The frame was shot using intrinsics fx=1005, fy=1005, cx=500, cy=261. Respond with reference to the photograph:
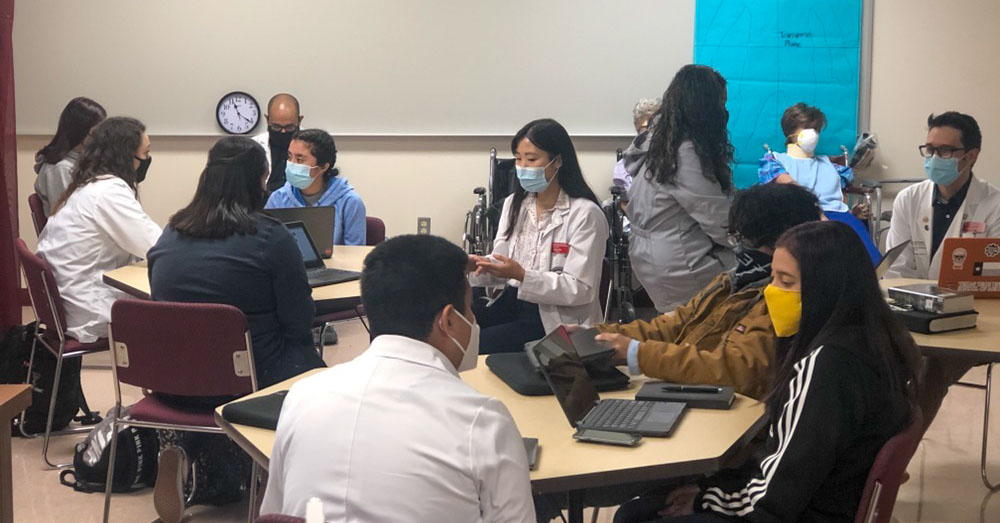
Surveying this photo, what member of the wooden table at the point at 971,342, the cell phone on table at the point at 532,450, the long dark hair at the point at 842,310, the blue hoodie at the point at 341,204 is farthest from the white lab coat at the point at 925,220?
the cell phone on table at the point at 532,450

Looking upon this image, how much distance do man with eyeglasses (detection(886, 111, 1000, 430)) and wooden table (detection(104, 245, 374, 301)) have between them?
212 cm

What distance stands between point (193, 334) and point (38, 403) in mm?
1934

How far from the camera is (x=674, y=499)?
2.17 metres

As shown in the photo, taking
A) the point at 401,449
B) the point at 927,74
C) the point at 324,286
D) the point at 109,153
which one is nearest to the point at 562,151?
the point at 324,286

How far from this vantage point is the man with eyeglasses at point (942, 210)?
3691 mm

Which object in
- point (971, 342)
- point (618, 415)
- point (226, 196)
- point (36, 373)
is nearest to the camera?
point (618, 415)

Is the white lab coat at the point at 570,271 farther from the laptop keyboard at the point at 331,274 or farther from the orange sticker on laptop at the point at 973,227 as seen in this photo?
the orange sticker on laptop at the point at 973,227

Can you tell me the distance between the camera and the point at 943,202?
13.0ft

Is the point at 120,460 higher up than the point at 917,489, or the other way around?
the point at 120,460

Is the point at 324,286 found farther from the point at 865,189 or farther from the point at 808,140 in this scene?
the point at 865,189

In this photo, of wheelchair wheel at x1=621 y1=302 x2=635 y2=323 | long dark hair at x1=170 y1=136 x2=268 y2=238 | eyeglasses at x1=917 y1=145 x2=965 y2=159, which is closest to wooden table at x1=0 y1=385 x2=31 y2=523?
long dark hair at x1=170 y1=136 x2=268 y2=238

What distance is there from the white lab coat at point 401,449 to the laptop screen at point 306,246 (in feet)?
7.89

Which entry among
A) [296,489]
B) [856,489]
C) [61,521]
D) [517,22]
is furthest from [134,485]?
[517,22]

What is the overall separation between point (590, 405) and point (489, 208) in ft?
13.6
